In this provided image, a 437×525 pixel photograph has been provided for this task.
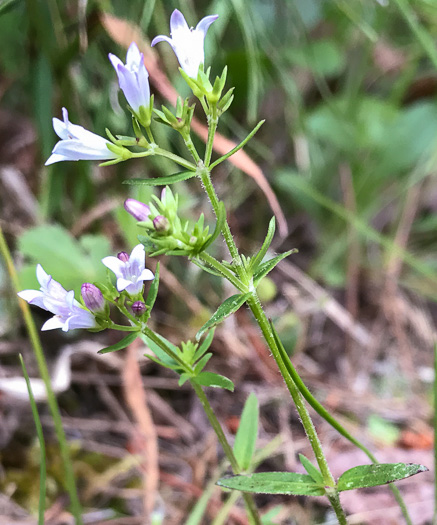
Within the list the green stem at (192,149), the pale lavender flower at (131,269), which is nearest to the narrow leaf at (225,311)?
the pale lavender flower at (131,269)

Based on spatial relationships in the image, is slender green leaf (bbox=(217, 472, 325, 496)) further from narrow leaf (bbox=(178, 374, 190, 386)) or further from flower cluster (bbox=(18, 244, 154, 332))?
flower cluster (bbox=(18, 244, 154, 332))

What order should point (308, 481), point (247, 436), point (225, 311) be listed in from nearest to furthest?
1. point (225, 311)
2. point (308, 481)
3. point (247, 436)

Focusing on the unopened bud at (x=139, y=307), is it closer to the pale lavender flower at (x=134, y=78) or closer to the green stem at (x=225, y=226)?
the green stem at (x=225, y=226)

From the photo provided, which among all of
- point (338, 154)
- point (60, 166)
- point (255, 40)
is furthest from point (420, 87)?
point (60, 166)

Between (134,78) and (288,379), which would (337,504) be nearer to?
(288,379)

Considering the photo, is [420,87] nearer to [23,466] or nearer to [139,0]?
[139,0]

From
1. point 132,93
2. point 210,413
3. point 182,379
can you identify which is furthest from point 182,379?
point 132,93
